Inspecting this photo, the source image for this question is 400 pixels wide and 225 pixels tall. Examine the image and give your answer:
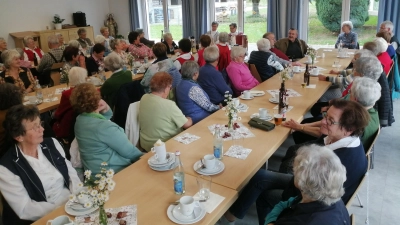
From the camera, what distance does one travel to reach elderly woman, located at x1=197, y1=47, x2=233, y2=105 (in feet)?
13.4

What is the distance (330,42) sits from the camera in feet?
29.0

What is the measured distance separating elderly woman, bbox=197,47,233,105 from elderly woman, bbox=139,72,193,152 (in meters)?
1.18

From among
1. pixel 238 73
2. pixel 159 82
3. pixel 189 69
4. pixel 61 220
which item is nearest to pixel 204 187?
pixel 61 220

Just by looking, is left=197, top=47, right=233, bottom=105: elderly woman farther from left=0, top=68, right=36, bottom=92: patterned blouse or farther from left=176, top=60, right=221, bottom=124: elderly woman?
left=0, top=68, right=36, bottom=92: patterned blouse

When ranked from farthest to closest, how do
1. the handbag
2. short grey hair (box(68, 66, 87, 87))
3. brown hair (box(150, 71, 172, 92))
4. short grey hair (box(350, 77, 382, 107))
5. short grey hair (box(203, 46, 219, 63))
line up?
short grey hair (box(203, 46, 219, 63)) → short grey hair (box(68, 66, 87, 87)) → brown hair (box(150, 71, 172, 92)) → the handbag → short grey hair (box(350, 77, 382, 107))

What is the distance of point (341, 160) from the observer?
2.07m

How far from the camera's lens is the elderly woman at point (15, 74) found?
4277 mm

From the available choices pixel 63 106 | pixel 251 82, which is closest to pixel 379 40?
pixel 251 82

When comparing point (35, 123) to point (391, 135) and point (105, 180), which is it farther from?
point (391, 135)

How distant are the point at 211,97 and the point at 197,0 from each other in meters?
6.45

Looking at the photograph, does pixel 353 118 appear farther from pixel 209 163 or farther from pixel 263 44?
pixel 263 44

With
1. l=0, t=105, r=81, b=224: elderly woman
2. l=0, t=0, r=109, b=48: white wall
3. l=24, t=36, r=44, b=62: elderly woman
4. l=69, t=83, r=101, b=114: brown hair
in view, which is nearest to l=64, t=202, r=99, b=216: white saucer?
l=0, t=105, r=81, b=224: elderly woman

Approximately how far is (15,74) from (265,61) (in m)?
3.54

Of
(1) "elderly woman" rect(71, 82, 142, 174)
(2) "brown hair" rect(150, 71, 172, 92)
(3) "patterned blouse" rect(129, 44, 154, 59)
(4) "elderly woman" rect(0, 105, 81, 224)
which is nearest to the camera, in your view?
(4) "elderly woman" rect(0, 105, 81, 224)
